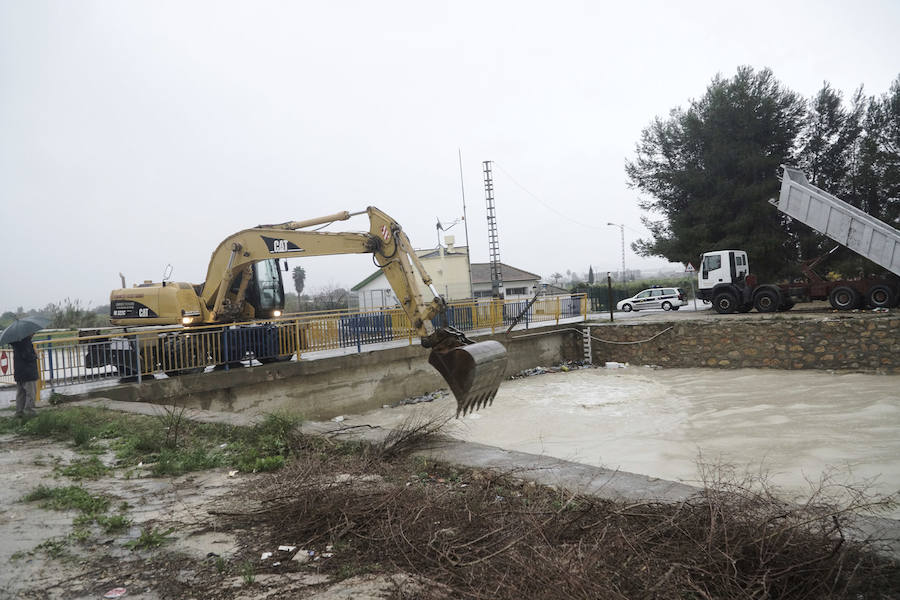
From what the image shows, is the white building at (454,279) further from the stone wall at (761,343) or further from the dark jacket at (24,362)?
the dark jacket at (24,362)

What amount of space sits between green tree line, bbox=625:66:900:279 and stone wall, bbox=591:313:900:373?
34.5ft

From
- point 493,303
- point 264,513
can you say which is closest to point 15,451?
point 264,513

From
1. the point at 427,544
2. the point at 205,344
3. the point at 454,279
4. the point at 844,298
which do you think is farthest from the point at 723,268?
the point at 427,544

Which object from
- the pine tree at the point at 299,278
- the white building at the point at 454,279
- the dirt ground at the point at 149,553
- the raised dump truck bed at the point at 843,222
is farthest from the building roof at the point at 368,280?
the dirt ground at the point at 149,553

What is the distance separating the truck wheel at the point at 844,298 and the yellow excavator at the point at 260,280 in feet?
52.4

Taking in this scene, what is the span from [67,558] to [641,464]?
7.00m

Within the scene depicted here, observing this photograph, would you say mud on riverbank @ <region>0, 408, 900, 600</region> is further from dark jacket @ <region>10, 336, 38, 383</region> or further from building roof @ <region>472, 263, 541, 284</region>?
building roof @ <region>472, 263, 541, 284</region>

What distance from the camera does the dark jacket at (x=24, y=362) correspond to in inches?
294

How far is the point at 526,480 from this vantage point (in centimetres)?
431

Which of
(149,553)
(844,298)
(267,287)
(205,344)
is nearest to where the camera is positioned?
(149,553)

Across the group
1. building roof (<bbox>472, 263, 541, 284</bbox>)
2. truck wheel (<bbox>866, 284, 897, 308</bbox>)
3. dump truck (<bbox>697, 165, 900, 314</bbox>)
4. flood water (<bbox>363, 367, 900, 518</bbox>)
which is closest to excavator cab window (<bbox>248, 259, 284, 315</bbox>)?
flood water (<bbox>363, 367, 900, 518</bbox>)

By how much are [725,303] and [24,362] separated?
72.8 feet

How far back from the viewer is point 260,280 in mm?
12234

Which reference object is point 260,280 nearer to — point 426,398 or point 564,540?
point 426,398
